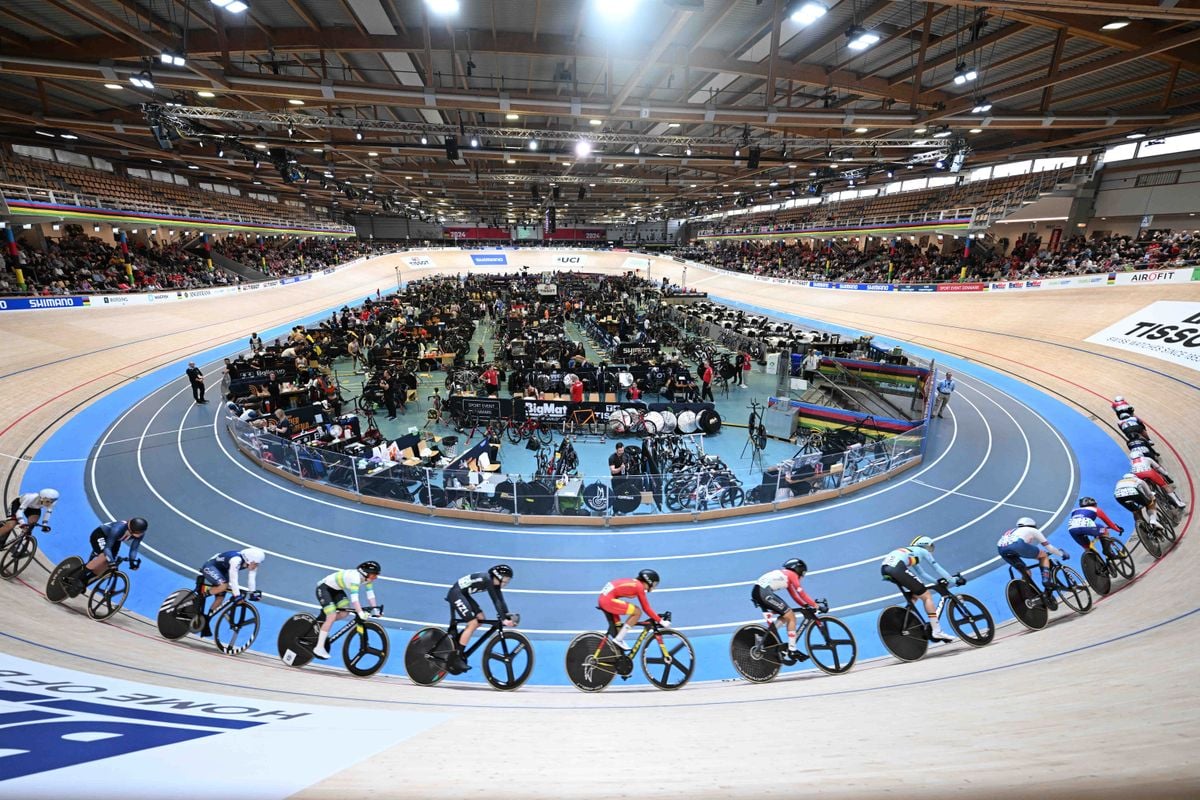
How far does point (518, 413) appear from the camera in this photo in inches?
501

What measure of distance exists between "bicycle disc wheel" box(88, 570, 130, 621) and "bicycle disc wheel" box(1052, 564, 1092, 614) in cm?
1096

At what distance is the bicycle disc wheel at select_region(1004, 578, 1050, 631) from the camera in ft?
17.3

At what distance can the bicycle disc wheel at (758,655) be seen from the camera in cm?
478

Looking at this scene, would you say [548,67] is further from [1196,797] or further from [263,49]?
[1196,797]

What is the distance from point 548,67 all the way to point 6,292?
2123cm

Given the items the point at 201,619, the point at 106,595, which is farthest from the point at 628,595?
the point at 106,595

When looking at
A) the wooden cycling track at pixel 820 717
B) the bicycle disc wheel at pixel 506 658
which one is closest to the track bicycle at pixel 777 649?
the wooden cycling track at pixel 820 717

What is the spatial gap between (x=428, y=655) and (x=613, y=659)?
183 centimetres

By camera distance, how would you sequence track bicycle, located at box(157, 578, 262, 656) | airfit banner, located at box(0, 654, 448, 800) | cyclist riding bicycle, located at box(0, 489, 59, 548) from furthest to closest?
cyclist riding bicycle, located at box(0, 489, 59, 548), track bicycle, located at box(157, 578, 262, 656), airfit banner, located at box(0, 654, 448, 800)

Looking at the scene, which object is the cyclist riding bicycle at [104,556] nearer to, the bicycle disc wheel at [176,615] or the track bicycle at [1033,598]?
the bicycle disc wheel at [176,615]

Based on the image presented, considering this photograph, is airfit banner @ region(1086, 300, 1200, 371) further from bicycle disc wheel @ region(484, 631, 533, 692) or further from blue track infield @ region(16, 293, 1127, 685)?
bicycle disc wheel @ region(484, 631, 533, 692)

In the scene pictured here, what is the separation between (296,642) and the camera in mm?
5102

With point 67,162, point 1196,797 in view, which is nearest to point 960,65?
point 1196,797

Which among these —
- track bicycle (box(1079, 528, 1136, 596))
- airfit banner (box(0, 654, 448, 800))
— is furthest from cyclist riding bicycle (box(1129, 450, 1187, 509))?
airfit banner (box(0, 654, 448, 800))
